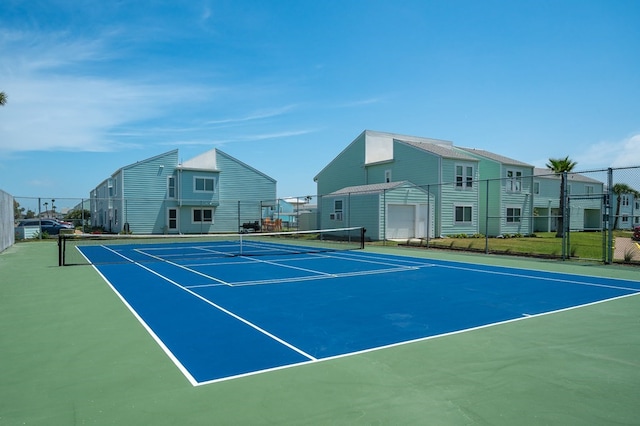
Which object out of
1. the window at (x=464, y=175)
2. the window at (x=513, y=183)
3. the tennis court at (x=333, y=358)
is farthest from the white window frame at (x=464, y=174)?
the tennis court at (x=333, y=358)

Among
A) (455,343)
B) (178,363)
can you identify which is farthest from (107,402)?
(455,343)

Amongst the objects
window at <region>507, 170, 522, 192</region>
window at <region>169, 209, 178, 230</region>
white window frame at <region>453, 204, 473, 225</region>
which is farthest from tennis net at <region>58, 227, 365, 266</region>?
window at <region>507, 170, 522, 192</region>

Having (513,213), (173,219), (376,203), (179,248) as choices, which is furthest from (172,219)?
(513,213)

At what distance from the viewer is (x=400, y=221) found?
27422mm

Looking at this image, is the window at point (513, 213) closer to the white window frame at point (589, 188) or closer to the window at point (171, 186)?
the white window frame at point (589, 188)

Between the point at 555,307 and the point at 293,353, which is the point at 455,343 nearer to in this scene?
the point at 293,353

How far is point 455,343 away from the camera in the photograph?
5527 millimetres

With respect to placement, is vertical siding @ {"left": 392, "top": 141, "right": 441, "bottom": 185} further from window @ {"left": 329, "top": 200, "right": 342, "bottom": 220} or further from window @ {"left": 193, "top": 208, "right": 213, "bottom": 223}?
window @ {"left": 193, "top": 208, "right": 213, "bottom": 223}

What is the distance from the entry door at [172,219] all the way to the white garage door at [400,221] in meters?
18.0

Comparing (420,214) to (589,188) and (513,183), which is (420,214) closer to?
(513,183)

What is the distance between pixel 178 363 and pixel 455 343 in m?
3.43

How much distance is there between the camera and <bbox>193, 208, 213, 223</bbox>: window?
35688 mm

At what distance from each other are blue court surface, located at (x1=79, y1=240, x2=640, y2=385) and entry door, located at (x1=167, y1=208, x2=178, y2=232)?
69.9 ft

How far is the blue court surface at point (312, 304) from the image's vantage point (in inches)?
207
